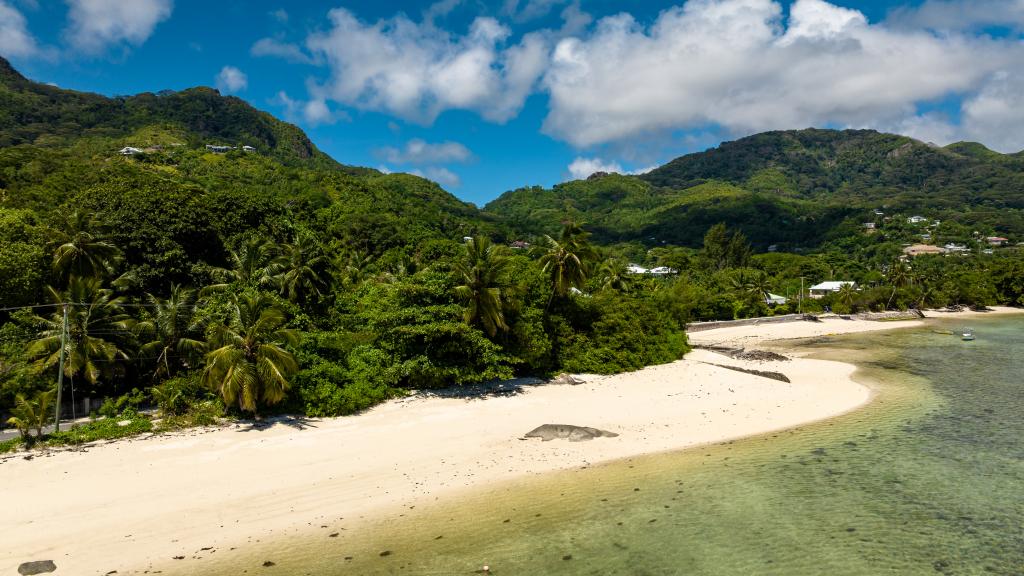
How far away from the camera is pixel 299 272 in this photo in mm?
31000

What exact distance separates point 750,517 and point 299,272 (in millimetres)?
26896

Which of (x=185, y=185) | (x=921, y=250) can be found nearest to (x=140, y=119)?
(x=185, y=185)

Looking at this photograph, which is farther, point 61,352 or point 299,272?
point 299,272

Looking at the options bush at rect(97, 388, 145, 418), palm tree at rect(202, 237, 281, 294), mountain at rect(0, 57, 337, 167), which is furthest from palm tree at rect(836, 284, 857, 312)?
mountain at rect(0, 57, 337, 167)

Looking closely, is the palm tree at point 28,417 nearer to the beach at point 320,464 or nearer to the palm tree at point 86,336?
the beach at point 320,464

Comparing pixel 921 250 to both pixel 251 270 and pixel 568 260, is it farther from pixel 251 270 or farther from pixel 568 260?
pixel 251 270

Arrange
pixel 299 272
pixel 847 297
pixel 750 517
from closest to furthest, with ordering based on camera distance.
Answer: pixel 750 517
pixel 299 272
pixel 847 297

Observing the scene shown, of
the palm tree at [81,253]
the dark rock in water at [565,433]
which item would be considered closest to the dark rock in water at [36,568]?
the dark rock in water at [565,433]

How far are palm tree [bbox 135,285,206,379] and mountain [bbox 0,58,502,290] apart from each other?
986 cm

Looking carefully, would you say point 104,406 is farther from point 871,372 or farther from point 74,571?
point 871,372

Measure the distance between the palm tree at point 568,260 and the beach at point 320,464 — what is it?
6.68 meters

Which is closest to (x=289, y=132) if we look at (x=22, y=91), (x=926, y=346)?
→ (x=22, y=91)

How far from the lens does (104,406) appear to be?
2178 centimetres

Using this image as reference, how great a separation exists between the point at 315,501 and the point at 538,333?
1632 cm
